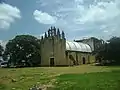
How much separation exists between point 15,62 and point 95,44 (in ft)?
101

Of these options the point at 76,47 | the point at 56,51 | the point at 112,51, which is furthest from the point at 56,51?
the point at 112,51

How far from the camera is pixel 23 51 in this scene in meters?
67.9

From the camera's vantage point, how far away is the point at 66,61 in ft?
207

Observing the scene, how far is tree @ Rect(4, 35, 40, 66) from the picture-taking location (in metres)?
68.2

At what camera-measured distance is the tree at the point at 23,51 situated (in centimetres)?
6819

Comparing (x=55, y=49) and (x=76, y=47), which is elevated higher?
(x=76, y=47)

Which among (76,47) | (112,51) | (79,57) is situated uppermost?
(76,47)

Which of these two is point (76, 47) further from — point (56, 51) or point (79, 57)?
point (56, 51)

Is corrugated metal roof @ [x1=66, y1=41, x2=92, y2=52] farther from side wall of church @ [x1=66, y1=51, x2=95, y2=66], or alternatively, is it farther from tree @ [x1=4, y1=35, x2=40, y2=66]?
tree @ [x1=4, y1=35, x2=40, y2=66]

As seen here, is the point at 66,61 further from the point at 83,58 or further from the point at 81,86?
the point at 81,86

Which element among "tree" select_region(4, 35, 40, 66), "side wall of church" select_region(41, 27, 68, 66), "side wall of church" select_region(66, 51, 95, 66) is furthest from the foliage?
"tree" select_region(4, 35, 40, 66)

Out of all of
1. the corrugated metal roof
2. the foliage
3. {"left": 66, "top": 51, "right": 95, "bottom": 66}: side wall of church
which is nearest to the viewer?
the foliage

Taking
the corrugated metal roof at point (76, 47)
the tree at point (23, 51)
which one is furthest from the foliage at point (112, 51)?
the tree at point (23, 51)

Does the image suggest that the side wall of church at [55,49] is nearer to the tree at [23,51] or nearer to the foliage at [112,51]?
the tree at [23,51]
